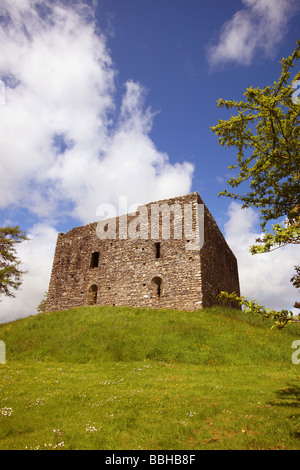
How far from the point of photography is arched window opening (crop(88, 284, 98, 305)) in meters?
25.8

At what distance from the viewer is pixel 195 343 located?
14.2m

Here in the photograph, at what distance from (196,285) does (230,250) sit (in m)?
12.5

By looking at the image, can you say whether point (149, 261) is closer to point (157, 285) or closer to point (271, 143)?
point (157, 285)

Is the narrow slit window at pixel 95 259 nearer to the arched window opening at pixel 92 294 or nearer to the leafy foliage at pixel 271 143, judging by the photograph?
the arched window opening at pixel 92 294

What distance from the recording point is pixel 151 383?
9.59m

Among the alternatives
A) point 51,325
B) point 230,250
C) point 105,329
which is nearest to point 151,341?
point 105,329

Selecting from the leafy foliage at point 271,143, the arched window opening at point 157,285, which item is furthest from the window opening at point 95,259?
the leafy foliage at point 271,143

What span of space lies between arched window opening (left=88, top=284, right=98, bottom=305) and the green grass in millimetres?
5940

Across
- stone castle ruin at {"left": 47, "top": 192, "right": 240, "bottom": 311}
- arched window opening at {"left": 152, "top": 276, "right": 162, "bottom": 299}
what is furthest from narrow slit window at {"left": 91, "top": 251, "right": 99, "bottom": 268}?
arched window opening at {"left": 152, "top": 276, "right": 162, "bottom": 299}

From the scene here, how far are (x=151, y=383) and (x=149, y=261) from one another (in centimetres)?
1396

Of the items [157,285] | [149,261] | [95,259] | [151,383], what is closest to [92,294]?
[95,259]

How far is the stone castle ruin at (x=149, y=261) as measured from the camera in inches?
836

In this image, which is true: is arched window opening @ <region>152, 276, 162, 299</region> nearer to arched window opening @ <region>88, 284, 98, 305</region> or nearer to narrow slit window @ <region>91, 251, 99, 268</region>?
arched window opening @ <region>88, 284, 98, 305</region>
